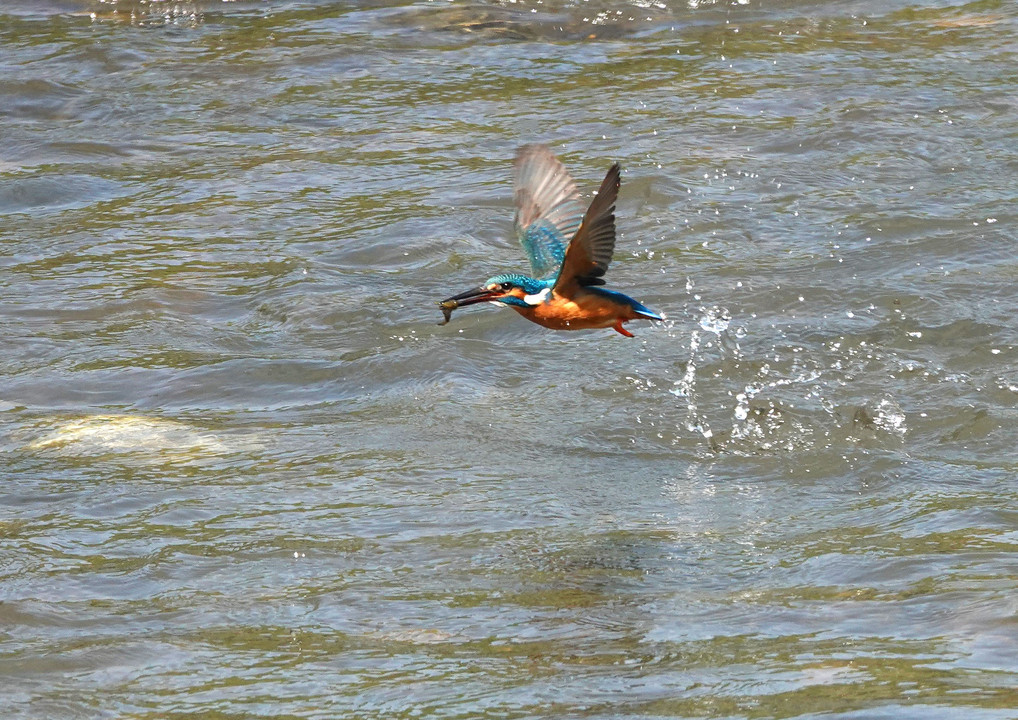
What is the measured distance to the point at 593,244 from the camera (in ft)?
15.3

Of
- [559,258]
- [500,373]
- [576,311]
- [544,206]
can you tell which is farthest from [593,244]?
[500,373]

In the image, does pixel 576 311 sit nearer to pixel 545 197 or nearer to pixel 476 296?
pixel 476 296

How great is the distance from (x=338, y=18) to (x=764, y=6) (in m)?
3.11

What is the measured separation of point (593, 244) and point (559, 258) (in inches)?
28.8

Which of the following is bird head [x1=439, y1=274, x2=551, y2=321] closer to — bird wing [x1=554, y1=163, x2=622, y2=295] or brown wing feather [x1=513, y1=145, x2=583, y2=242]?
bird wing [x1=554, y1=163, x2=622, y2=295]

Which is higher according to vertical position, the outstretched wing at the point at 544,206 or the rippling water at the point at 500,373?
the outstretched wing at the point at 544,206

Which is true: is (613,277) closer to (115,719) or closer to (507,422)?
(507,422)

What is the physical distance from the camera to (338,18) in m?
11.4

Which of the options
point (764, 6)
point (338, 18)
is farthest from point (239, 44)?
point (764, 6)

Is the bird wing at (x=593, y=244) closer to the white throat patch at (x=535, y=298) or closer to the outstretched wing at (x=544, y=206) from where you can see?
the white throat patch at (x=535, y=298)

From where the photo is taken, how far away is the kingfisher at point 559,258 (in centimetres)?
462

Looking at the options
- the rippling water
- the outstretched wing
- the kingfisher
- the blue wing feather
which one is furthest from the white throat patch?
the rippling water

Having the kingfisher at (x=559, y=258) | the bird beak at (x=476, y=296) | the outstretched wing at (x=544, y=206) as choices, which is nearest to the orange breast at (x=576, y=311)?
the kingfisher at (x=559, y=258)

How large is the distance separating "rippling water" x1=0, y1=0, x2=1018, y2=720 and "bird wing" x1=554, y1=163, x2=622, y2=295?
756 mm
